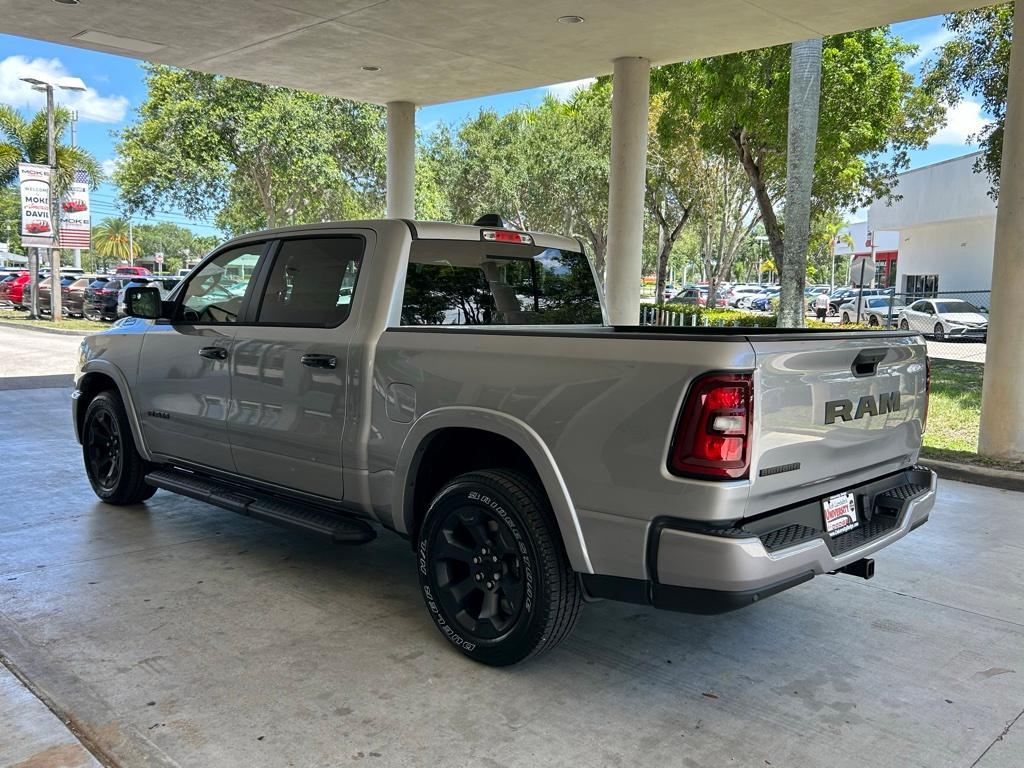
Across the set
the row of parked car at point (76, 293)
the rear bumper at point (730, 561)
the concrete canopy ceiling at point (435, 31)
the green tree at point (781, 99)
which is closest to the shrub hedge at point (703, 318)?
the green tree at point (781, 99)

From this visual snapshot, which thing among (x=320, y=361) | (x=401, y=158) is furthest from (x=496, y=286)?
(x=401, y=158)

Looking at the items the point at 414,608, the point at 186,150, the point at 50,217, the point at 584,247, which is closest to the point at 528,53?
the point at 584,247

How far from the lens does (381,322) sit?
415 cm

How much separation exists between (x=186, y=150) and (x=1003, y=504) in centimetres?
2244

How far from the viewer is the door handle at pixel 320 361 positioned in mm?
4234

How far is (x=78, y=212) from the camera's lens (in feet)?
92.5

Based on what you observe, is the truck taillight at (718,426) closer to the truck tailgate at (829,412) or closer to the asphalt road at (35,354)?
the truck tailgate at (829,412)

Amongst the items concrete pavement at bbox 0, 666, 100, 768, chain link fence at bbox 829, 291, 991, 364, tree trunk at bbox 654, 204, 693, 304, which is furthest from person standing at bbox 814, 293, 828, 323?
concrete pavement at bbox 0, 666, 100, 768

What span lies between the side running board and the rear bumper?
143 centimetres

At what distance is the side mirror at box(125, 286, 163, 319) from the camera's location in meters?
5.41

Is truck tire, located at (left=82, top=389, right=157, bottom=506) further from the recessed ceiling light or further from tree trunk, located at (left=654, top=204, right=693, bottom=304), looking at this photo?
tree trunk, located at (left=654, top=204, right=693, bottom=304)

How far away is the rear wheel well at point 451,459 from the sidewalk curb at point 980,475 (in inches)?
218

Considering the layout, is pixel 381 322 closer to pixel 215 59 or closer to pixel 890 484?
pixel 890 484

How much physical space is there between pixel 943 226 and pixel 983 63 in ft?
80.9
